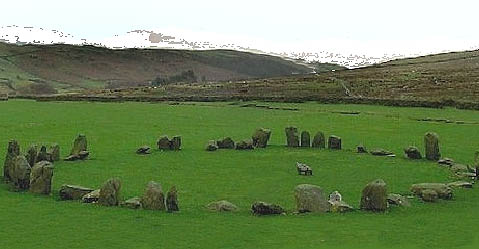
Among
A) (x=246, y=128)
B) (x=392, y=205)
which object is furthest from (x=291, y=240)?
(x=246, y=128)

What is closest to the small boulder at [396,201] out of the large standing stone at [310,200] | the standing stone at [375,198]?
the standing stone at [375,198]

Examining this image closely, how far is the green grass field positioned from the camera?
15617mm

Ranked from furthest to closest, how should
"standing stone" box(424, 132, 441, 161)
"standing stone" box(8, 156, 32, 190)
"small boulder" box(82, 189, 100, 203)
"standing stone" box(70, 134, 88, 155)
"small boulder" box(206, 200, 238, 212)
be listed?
"standing stone" box(70, 134, 88, 155)
"standing stone" box(424, 132, 441, 161)
"standing stone" box(8, 156, 32, 190)
"small boulder" box(82, 189, 100, 203)
"small boulder" box(206, 200, 238, 212)

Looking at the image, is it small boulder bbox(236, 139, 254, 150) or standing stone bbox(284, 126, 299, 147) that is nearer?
small boulder bbox(236, 139, 254, 150)

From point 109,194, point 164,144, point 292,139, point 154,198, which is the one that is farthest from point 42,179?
point 292,139

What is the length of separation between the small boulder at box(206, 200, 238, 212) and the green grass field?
1.12ft

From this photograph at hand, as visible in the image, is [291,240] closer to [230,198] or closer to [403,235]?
[403,235]

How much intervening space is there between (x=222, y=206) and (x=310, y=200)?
7.48ft

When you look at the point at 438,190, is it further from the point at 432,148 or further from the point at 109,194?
the point at 109,194

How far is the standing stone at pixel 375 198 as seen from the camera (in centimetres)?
1858

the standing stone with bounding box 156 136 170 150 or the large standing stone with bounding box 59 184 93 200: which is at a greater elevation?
the standing stone with bounding box 156 136 170 150

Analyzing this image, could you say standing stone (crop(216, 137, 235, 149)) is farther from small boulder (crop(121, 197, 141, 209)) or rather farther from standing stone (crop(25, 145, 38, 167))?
small boulder (crop(121, 197, 141, 209))

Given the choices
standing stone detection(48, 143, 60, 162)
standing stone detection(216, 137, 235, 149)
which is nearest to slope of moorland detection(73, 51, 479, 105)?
standing stone detection(216, 137, 235, 149)

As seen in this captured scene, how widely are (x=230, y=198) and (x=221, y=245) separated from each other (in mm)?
5587
